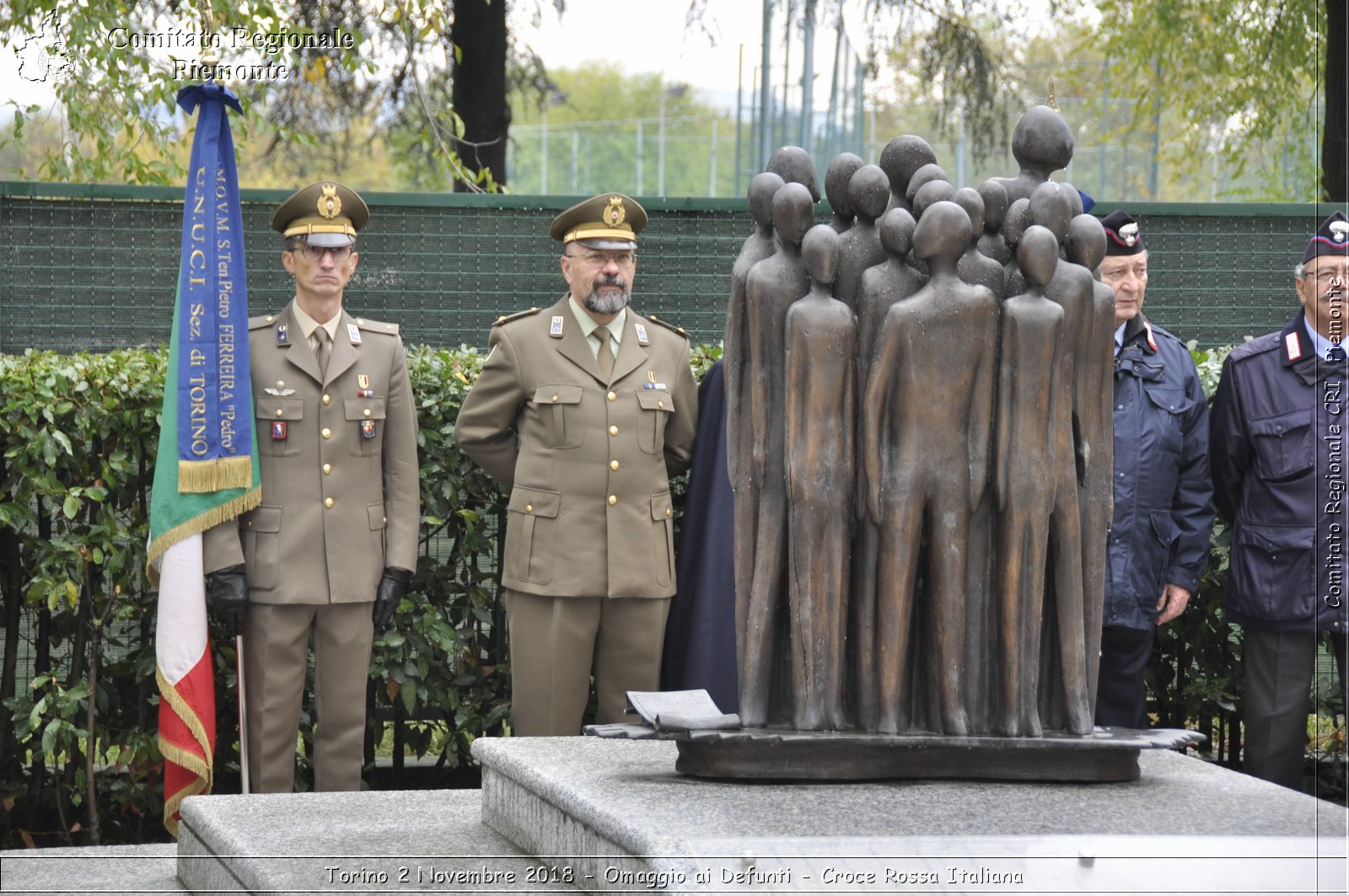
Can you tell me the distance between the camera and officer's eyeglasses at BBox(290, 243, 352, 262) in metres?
4.82

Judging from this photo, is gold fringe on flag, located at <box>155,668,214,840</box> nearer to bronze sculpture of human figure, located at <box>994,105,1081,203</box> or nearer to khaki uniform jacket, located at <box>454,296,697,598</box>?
khaki uniform jacket, located at <box>454,296,697,598</box>

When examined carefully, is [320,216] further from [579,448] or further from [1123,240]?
[1123,240]

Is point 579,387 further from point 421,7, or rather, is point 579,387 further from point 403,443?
point 421,7

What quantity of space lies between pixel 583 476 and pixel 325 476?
0.77 meters

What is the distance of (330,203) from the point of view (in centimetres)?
482

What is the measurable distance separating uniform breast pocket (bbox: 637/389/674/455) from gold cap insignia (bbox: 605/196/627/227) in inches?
20.5

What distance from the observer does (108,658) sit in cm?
521

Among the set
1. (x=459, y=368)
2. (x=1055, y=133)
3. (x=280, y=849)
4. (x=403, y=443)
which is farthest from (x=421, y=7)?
(x=280, y=849)

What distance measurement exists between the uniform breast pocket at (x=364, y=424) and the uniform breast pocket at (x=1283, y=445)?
2.65 metres

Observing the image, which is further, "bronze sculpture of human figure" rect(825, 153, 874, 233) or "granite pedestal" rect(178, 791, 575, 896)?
"bronze sculpture of human figure" rect(825, 153, 874, 233)

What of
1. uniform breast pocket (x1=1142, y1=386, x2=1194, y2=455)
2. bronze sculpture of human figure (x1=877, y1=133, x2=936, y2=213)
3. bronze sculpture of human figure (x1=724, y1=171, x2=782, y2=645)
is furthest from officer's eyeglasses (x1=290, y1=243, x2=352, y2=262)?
uniform breast pocket (x1=1142, y1=386, x2=1194, y2=455)

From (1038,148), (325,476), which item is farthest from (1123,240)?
(325,476)

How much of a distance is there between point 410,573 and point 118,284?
293 cm

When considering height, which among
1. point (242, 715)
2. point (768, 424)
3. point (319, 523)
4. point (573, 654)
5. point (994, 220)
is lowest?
point (242, 715)
